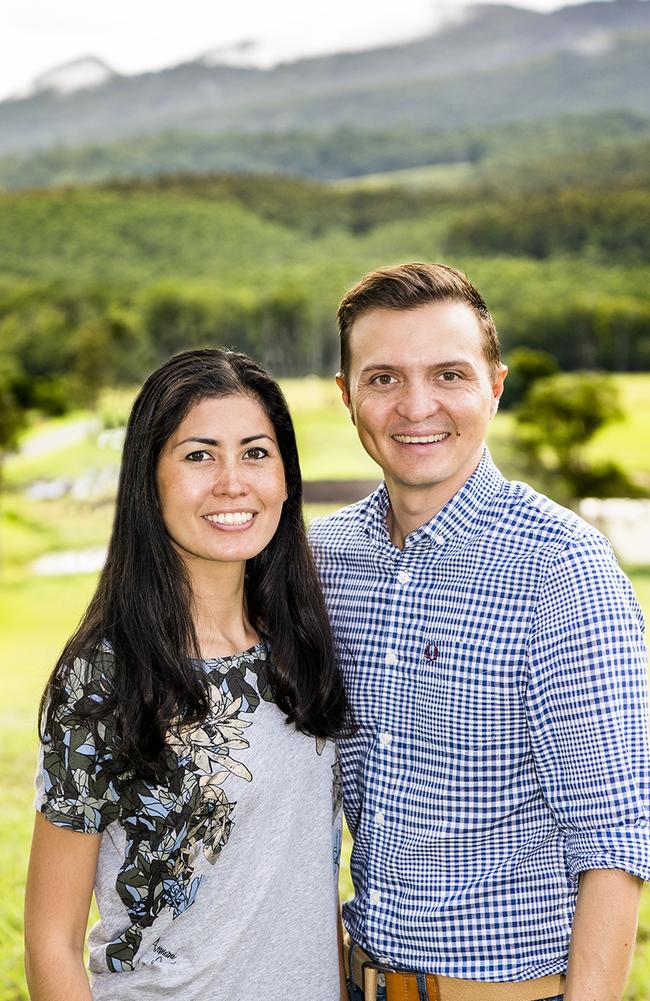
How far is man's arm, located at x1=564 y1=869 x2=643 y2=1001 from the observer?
54.7 inches

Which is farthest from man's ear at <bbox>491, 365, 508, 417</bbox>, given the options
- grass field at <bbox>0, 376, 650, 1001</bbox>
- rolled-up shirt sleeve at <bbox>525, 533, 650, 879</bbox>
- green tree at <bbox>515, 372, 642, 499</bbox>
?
green tree at <bbox>515, 372, 642, 499</bbox>

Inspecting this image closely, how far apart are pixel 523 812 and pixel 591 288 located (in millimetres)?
19671

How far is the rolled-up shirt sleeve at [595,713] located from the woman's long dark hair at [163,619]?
358mm

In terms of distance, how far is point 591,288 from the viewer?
20.0 metres

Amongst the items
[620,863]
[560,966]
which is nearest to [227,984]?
[560,966]

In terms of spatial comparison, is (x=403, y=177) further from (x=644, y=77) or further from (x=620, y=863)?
(x=620, y=863)

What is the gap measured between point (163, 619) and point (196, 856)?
1.14 feet

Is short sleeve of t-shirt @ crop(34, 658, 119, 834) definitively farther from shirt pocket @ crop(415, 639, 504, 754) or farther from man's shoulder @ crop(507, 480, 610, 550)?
man's shoulder @ crop(507, 480, 610, 550)

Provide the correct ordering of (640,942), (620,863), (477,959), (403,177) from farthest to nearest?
1. (403,177)
2. (640,942)
3. (477,959)
4. (620,863)

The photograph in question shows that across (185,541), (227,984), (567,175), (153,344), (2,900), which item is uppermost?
(567,175)

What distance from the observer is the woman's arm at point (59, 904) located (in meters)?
1.44

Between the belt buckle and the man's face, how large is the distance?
28.0 inches

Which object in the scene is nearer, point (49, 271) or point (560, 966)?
point (560, 966)

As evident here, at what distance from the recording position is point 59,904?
4.74ft
